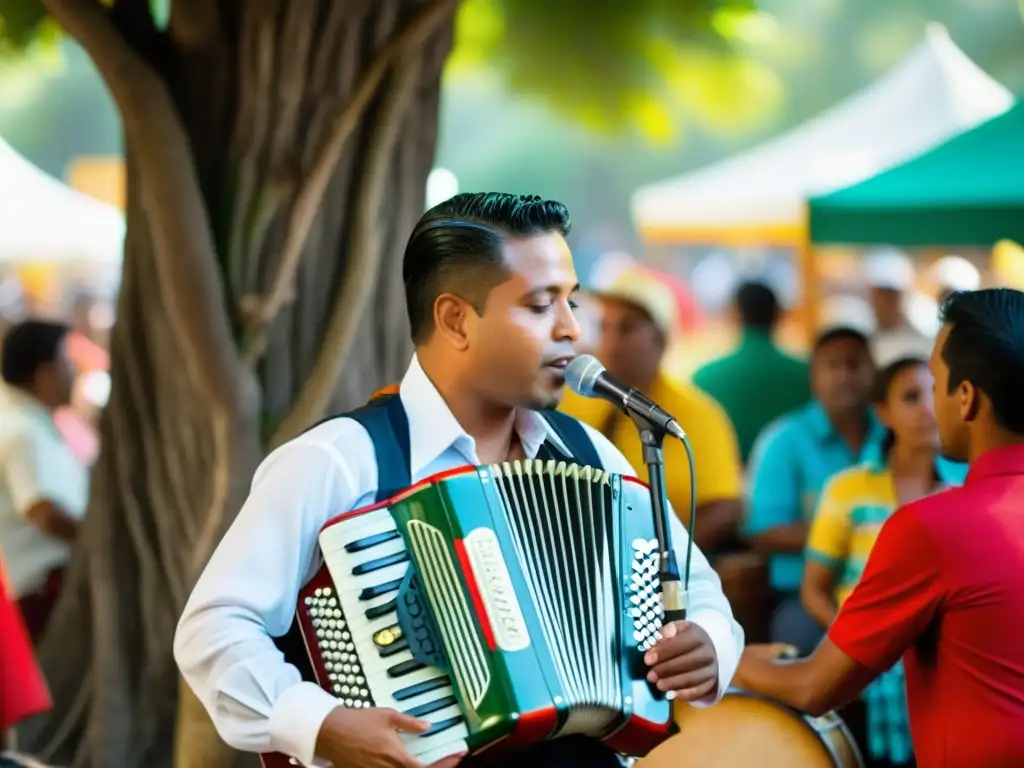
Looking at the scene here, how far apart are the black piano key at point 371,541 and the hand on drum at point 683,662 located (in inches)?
17.8

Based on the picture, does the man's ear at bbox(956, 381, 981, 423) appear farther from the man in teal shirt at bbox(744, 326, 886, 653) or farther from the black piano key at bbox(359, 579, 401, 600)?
the man in teal shirt at bbox(744, 326, 886, 653)

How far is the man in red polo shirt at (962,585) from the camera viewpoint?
9.32 feet

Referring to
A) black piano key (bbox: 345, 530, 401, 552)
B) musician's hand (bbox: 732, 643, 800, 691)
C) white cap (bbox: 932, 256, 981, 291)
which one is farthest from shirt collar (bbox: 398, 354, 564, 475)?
white cap (bbox: 932, 256, 981, 291)

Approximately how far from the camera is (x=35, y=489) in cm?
545

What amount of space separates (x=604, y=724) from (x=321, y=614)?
1.57 ft

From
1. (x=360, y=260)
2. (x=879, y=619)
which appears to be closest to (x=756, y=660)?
(x=879, y=619)

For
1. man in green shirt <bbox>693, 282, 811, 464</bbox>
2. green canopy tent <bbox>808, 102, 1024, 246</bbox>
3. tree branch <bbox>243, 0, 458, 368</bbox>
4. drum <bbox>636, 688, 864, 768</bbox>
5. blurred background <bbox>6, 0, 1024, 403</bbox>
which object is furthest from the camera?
blurred background <bbox>6, 0, 1024, 403</bbox>

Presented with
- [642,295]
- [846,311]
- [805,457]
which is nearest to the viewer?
[805,457]

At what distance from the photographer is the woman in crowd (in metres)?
4.61

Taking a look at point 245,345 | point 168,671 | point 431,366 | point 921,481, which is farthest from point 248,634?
point 921,481

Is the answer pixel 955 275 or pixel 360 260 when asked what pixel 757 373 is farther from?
pixel 360 260

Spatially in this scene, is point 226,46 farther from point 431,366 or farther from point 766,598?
point 766,598

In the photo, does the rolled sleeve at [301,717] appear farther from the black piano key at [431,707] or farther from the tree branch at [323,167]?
the tree branch at [323,167]

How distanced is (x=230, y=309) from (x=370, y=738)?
2.28m
